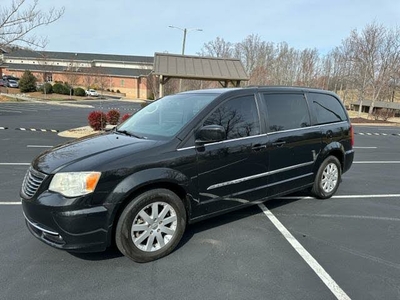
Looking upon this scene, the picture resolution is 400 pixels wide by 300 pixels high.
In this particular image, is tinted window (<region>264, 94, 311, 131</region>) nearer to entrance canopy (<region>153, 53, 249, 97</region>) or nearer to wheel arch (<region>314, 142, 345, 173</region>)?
wheel arch (<region>314, 142, 345, 173</region>)

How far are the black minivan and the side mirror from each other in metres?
0.01

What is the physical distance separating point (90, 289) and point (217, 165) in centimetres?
182

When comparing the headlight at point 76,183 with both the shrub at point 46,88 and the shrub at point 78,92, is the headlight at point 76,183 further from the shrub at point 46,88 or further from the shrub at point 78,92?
the shrub at point 78,92

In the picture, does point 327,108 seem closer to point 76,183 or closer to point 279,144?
point 279,144

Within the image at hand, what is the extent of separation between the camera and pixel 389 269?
321cm

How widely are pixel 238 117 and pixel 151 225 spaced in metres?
1.72

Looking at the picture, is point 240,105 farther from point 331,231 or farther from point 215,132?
point 331,231

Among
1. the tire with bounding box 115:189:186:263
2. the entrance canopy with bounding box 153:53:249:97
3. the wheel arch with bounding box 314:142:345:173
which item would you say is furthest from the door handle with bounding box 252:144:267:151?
the entrance canopy with bounding box 153:53:249:97

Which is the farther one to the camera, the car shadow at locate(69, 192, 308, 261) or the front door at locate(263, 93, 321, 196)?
the front door at locate(263, 93, 321, 196)

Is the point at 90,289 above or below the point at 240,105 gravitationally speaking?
below

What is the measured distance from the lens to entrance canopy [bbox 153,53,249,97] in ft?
55.0

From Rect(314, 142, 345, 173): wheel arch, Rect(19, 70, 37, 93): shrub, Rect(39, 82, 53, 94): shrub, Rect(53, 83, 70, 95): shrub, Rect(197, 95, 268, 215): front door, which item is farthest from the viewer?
Rect(53, 83, 70, 95): shrub

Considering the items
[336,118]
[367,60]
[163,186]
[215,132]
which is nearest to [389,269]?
[215,132]

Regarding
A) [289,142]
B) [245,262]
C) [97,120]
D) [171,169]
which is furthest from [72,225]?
[97,120]
